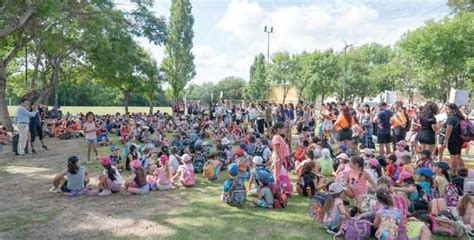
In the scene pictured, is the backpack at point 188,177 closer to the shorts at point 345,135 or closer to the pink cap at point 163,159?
the pink cap at point 163,159

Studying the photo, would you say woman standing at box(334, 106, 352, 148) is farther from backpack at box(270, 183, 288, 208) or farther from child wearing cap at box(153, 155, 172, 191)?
child wearing cap at box(153, 155, 172, 191)

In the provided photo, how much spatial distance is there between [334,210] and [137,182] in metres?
3.98

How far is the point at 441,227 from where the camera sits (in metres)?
5.39

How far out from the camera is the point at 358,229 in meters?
4.97

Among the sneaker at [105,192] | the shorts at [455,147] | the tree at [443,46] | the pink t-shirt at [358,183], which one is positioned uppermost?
the tree at [443,46]

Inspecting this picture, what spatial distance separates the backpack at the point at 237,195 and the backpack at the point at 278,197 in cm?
51

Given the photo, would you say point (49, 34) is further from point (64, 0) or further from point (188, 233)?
point (188, 233)

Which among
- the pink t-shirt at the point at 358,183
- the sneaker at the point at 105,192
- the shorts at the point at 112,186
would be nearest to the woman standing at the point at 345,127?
the pink t-shirt at the point at 358,183

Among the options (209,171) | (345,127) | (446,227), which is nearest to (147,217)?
(209,171)

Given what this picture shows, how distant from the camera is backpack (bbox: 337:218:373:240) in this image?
4.96m

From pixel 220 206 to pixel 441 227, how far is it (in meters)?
3.41

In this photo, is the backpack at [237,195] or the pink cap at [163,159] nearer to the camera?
the backpack at [237,195]

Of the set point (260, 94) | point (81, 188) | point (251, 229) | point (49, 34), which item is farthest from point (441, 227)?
point (260, 94)

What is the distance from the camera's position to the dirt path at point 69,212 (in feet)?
17.9
